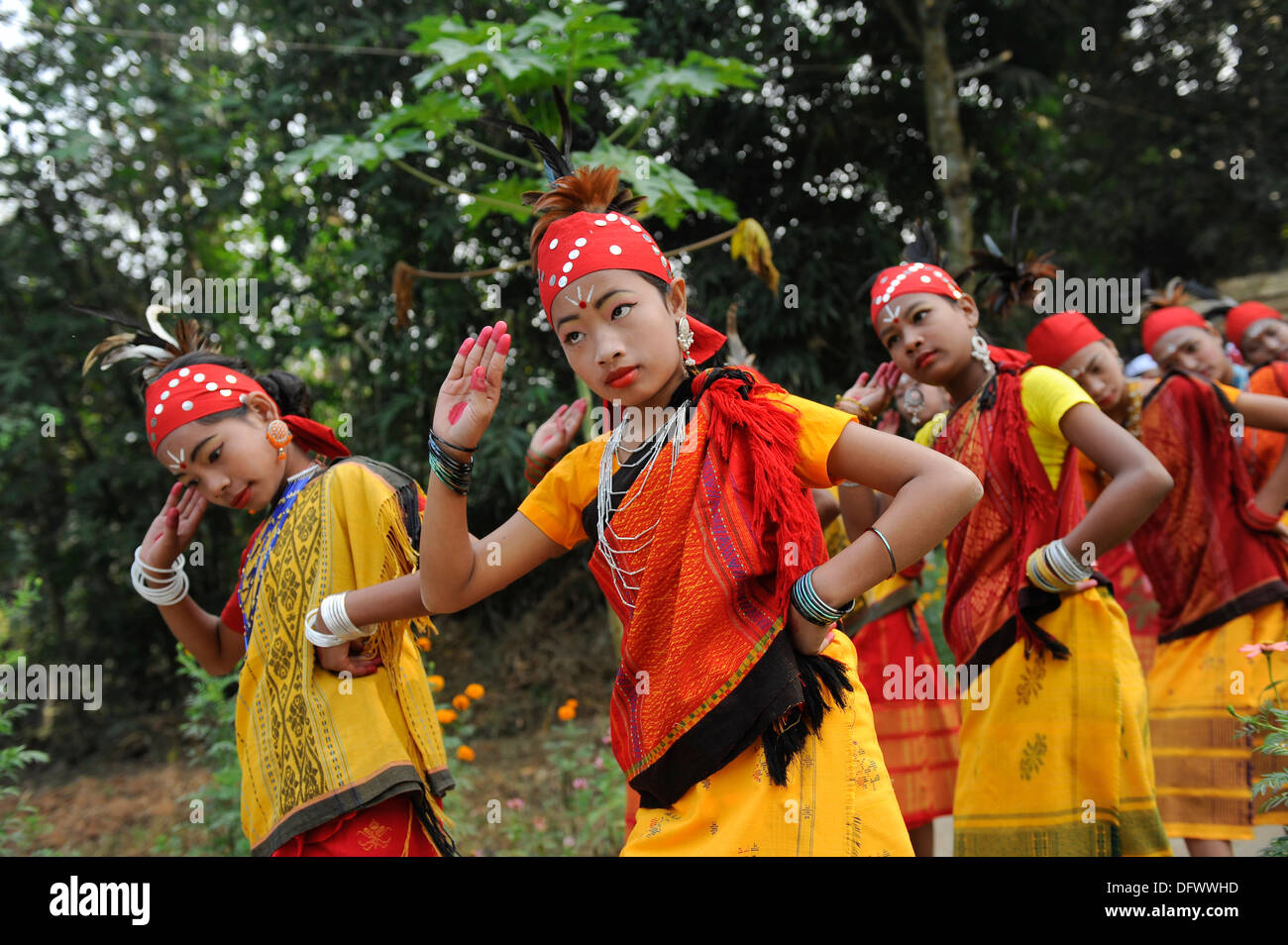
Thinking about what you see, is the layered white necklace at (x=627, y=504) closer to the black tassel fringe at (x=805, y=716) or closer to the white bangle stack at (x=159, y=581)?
the black tassel fringe at (x=805, y=716)

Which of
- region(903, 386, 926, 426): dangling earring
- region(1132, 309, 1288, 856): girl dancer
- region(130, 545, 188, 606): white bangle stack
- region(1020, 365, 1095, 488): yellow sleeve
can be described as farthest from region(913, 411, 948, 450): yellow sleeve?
region(130, 545, 188, 606): white bangle stack

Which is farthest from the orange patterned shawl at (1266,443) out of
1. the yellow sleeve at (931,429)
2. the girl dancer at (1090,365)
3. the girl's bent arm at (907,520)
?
the girl's bent arm at (907,520)

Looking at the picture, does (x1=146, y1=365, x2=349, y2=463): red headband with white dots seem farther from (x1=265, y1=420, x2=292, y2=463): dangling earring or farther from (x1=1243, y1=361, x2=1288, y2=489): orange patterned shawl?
(x1=1243, y1=361, x2=1288, y2=489): orange patterned shawl

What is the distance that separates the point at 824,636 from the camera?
7.13ft

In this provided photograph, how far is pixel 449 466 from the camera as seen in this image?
2229 millimetres

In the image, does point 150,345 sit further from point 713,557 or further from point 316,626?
point 713,557

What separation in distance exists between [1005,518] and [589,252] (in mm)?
1795

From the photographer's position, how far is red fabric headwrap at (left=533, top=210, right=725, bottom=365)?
230 centimetres

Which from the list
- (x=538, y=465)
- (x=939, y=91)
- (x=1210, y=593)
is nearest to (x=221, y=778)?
(x=538, y=465)

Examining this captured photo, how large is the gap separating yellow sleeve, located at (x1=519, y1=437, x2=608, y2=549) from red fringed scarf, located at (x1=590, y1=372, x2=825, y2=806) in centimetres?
20

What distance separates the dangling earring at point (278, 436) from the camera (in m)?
3.00

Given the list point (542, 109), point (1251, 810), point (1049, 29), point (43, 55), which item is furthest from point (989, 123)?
point (43, 55)

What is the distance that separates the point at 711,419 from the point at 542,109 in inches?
99.9

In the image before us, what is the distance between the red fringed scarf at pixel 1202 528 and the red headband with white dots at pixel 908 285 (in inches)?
55.5
